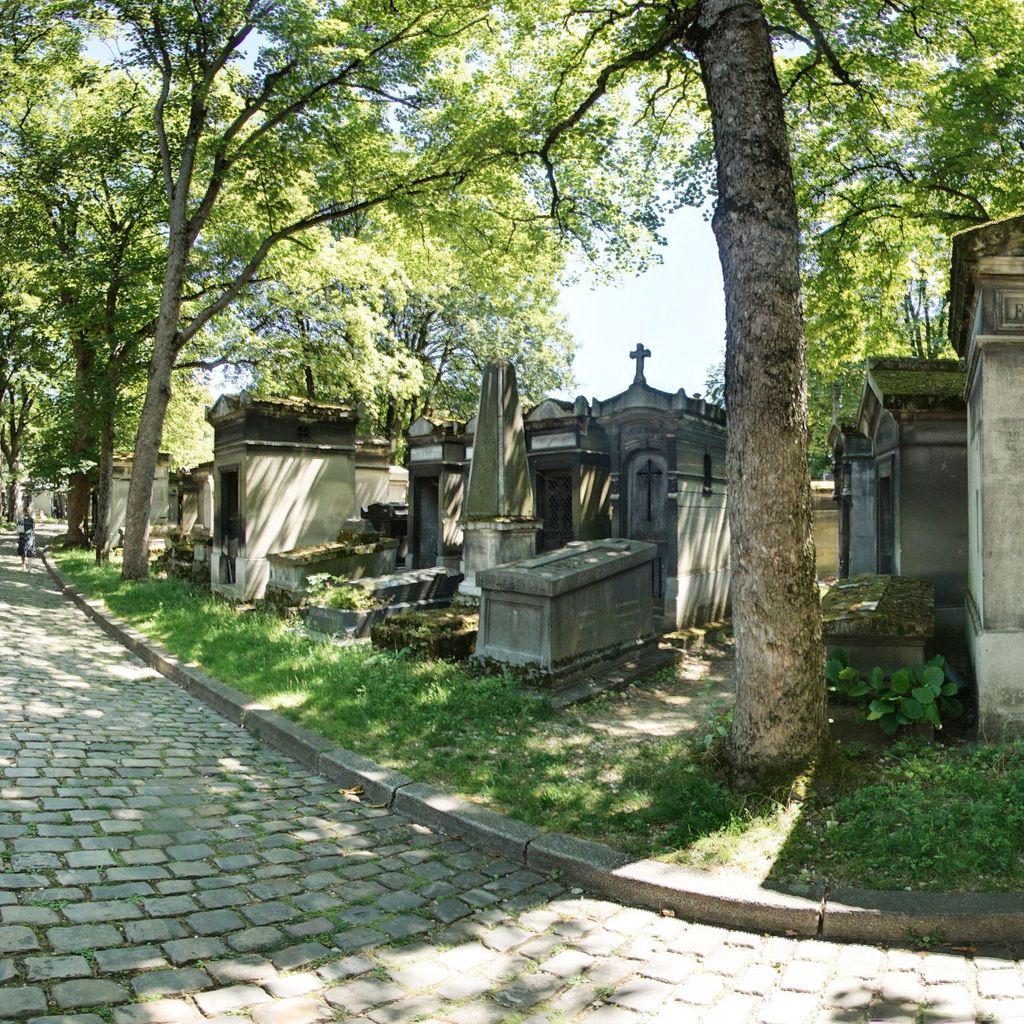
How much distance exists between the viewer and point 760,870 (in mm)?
3734

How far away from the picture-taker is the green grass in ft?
12.3

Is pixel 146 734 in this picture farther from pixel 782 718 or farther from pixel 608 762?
pixel 782 718

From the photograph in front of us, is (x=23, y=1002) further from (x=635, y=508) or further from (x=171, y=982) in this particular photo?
(x=635, y=508)

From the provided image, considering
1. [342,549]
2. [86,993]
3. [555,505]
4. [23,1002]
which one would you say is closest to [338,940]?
[86,993]

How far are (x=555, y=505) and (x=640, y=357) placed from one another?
2807mm

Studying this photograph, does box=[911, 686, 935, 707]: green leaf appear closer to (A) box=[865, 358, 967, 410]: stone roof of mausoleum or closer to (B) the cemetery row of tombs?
(B) the cemetery row of tombs

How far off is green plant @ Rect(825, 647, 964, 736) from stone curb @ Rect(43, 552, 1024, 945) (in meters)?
1.90

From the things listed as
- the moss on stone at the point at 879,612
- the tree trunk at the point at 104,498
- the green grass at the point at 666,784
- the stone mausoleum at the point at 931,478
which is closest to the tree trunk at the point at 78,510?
the tree trunk at the point at 104,498

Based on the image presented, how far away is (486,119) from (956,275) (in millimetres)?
8942

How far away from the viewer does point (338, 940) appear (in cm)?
325

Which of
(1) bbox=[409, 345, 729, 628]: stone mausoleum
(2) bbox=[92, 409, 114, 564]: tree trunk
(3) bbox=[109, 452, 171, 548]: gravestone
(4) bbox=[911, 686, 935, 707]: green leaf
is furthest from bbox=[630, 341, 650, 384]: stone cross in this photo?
(3) bbox=[109, 452, 171, 548]: gravestone

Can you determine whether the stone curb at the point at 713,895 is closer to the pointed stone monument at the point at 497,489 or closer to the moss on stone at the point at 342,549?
the pointed stone monument at the point at 497,489

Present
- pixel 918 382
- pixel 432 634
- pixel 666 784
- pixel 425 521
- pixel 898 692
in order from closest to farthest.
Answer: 1. pixel 666 784
2. pixel 898 692
3. pixel 918 382
4. pixel 432 634
5. pixel 425 521

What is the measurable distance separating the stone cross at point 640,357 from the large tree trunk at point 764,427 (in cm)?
778
